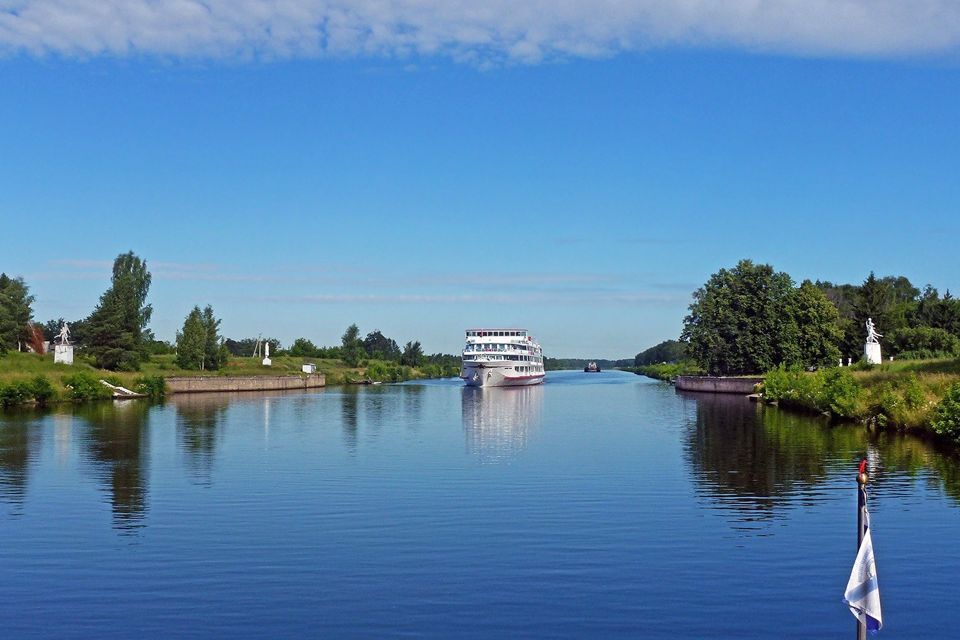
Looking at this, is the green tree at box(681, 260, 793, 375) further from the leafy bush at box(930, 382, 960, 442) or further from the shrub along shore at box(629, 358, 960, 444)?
the leafy bush at box(930, 382, 960, 442)

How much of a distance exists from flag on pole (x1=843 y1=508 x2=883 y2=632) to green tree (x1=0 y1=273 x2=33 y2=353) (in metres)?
109

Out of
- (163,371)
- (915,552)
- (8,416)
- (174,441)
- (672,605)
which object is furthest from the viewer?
(163,371)

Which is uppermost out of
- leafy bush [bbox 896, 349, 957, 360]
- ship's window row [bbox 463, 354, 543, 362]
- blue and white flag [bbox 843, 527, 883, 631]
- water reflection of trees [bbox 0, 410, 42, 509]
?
ship's window row [bbox 463, 354, 543, 362]

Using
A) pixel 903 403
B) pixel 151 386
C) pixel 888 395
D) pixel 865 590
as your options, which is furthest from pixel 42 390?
pixel 865 590

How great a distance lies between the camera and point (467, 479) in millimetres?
36750

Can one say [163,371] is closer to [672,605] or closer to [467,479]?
[467,479]

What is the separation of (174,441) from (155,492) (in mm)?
20043

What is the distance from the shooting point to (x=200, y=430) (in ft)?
200

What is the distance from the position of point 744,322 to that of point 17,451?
9173 cm

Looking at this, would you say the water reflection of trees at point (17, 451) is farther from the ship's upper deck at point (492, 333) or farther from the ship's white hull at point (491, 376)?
the ship's upper deck at point (492, 333)

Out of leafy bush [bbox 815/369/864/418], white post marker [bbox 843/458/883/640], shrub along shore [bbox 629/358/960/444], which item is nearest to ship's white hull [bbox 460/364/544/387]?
shrub along shore [bbox 629/358/960/444]

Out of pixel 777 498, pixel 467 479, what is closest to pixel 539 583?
pixel 777 498

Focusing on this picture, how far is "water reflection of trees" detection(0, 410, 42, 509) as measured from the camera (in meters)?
34.2

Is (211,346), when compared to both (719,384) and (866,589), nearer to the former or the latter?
(719,384)
